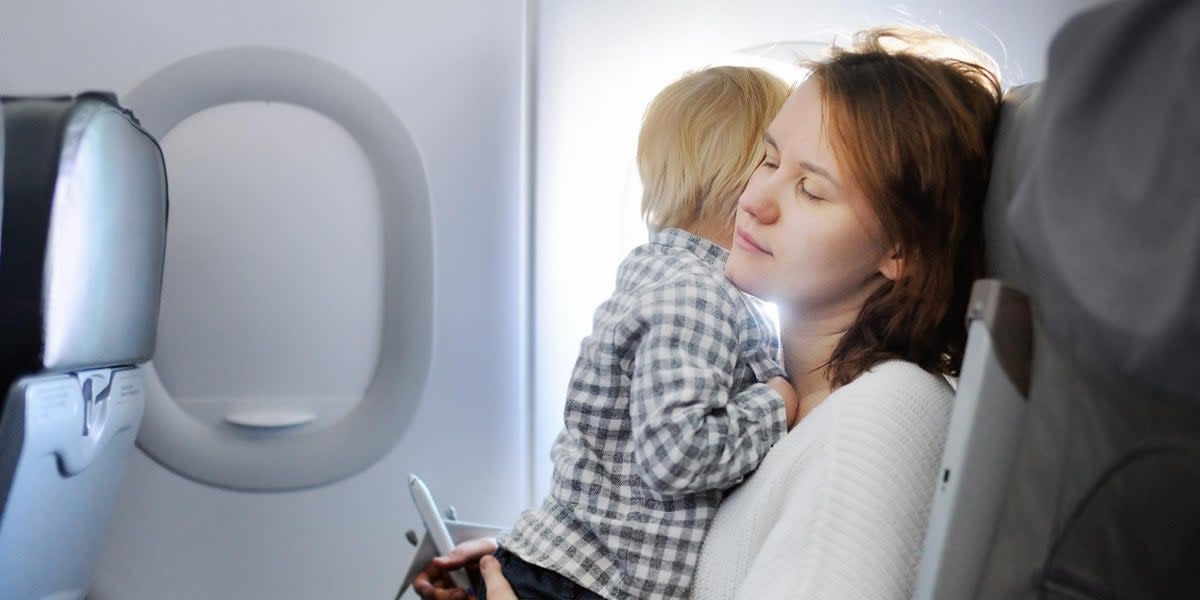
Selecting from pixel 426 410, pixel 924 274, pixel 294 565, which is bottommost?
pixel 294 565

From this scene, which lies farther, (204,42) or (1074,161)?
(204,42)

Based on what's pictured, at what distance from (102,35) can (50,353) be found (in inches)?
35.5

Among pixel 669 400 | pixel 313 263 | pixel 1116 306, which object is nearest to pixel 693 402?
pixel 669 400

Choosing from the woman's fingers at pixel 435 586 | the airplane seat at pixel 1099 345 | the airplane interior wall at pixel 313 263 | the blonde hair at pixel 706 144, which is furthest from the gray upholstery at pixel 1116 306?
the airplane interior wall at pixel 313 263

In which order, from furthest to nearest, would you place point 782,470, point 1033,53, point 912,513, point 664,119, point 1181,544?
point 1033,53, point 664,119, point 782,470, point 912,513, point 1181,544

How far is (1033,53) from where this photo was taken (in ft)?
5.87

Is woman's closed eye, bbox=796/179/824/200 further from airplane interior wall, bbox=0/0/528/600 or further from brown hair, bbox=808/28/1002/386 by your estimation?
airplane interior wall, bbox=0/0/528/600

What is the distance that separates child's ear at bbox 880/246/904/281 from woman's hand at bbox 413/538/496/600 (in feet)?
2.27

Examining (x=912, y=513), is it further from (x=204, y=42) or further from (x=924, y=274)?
(x=204, y=42)

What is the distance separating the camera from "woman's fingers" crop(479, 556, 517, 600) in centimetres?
127

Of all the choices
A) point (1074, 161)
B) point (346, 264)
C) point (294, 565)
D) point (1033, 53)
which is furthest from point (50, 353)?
point (1033, 53)

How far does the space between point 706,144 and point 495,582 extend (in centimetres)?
60

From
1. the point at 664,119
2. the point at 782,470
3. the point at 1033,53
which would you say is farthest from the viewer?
the point at 1033,53

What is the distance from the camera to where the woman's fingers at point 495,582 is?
4.16ft
